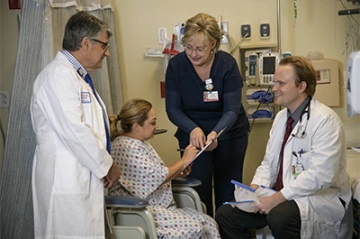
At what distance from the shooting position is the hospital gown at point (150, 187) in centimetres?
236

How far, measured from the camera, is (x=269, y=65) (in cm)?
365

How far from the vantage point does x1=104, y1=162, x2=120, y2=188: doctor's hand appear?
2232 millimetres

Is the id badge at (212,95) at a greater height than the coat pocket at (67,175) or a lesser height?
greater

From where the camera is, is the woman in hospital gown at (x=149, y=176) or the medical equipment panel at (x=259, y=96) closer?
the woman in hospital gown at (x=149, y=176)

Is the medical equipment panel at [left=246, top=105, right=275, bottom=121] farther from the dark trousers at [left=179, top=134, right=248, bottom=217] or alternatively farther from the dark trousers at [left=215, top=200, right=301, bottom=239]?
the dark trousers at [left=215, top=200, right=301, bottom=239]

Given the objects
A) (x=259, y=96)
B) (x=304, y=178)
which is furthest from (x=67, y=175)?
(x=259, y=96)

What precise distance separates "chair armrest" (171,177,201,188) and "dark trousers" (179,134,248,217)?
184 mm

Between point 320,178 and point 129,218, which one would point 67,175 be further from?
point 320,178

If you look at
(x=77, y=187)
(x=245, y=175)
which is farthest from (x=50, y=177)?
(x=245, y=175)

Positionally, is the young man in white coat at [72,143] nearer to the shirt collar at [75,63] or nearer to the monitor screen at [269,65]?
the shirt collar at [75,63]

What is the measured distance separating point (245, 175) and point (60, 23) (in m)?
1.98

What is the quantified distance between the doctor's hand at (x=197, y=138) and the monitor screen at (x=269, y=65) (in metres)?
1.20

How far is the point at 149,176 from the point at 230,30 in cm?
186

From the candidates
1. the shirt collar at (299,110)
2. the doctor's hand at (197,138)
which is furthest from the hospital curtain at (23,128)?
the shirt collar at (299,110)
